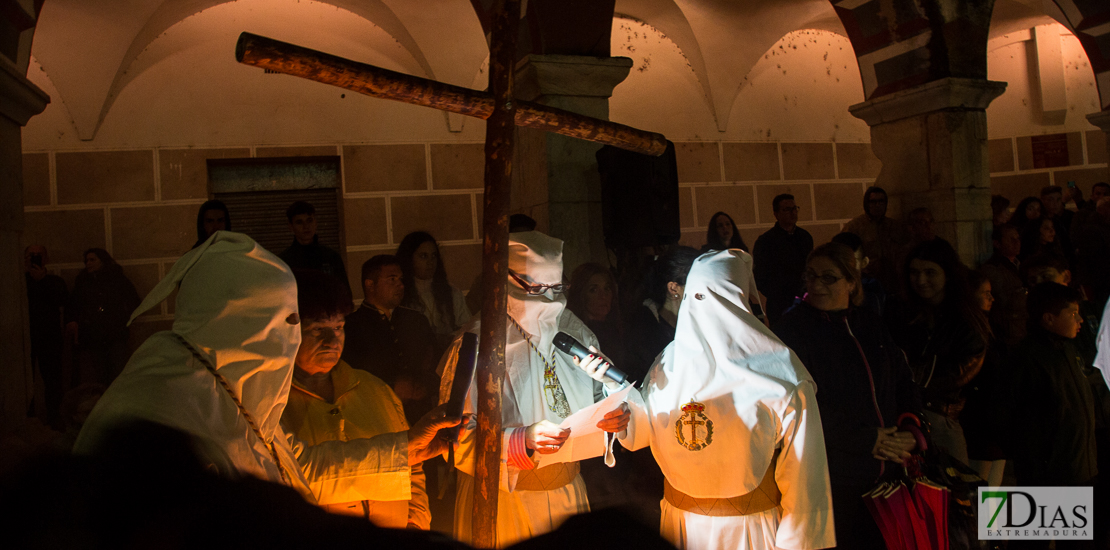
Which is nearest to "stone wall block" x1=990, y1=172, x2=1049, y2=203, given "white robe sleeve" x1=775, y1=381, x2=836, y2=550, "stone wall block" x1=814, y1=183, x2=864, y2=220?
"stone wall block" x1=814, y1=183, x2=864, y2=220

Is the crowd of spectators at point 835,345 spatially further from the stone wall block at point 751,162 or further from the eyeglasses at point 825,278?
the stone wall block at point 751,162

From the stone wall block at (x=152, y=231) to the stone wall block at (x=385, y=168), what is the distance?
5.01 feet

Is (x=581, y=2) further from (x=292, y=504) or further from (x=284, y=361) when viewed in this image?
(x=292, y=504)

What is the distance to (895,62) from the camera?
6758 mm

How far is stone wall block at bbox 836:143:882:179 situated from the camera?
9.48 m

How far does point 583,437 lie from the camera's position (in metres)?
2.62

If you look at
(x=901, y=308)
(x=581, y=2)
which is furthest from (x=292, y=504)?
(x=581, y=2)

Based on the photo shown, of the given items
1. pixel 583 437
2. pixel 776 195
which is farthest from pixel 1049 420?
pixel 776 195

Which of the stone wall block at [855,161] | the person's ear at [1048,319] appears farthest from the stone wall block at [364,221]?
the stone wall block at [855,161]

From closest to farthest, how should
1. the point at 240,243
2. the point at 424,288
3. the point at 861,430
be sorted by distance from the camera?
the point at 240,243, the point at 861,430, the point at 424,288

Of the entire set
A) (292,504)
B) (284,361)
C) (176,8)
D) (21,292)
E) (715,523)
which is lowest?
(715,523)

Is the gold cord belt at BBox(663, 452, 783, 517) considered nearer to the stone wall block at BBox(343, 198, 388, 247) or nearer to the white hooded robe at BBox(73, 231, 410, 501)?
the white hooded robe at BBox(73, 231, 410, 501)

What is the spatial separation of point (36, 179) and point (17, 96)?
139 inches

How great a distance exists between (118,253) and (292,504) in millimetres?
7011
